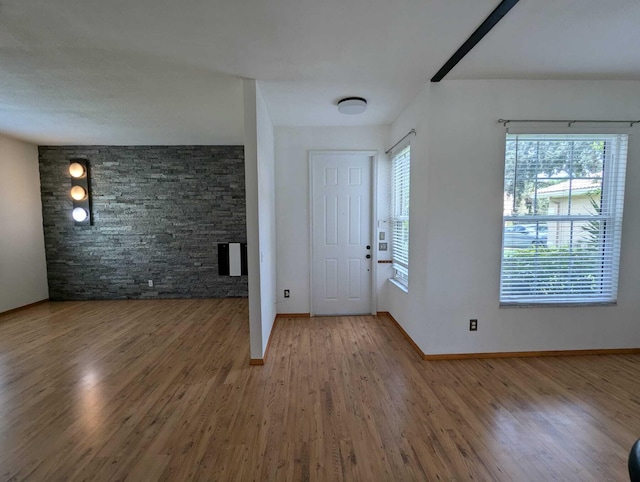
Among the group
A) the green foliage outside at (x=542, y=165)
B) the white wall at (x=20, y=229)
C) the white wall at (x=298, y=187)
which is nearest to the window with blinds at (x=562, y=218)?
the green foliage outside at (x=542, y=165)

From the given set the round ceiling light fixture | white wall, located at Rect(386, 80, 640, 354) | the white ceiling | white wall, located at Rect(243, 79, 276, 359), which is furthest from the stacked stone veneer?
white wall, located at Rect(386, 80, 640, 354)

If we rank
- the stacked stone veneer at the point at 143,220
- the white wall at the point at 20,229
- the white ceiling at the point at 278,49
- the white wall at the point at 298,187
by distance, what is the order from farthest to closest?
the stacked stone veneer at the point at 143,220
the white wall at the point at 20,229
the white wall at the point at 298,187
the white ceiling at the point at 278,49

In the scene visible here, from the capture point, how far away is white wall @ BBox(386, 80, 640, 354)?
255 centimetres

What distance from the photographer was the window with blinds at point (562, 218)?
262cm

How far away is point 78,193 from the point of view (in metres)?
4.54

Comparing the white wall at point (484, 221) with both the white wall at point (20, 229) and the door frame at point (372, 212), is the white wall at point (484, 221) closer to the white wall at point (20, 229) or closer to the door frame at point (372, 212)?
the door frame at point (372, 212)

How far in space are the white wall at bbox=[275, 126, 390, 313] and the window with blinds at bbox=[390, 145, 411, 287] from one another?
0.17 m

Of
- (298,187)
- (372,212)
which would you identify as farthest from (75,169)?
(372,212)

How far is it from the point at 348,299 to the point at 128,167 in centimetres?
421

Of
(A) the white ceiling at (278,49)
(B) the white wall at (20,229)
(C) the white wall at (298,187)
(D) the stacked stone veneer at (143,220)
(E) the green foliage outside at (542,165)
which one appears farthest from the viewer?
(D) the stacked stone veneer at (143,220)

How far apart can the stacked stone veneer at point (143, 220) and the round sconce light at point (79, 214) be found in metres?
0.12

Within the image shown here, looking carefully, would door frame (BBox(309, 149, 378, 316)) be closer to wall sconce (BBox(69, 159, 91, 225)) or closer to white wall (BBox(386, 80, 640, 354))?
white wall (BBox(386, 80, 640, 354))

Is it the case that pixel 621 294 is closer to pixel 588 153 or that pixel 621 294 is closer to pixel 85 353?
pixel 588 153

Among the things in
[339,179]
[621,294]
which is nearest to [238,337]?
[339,179]
